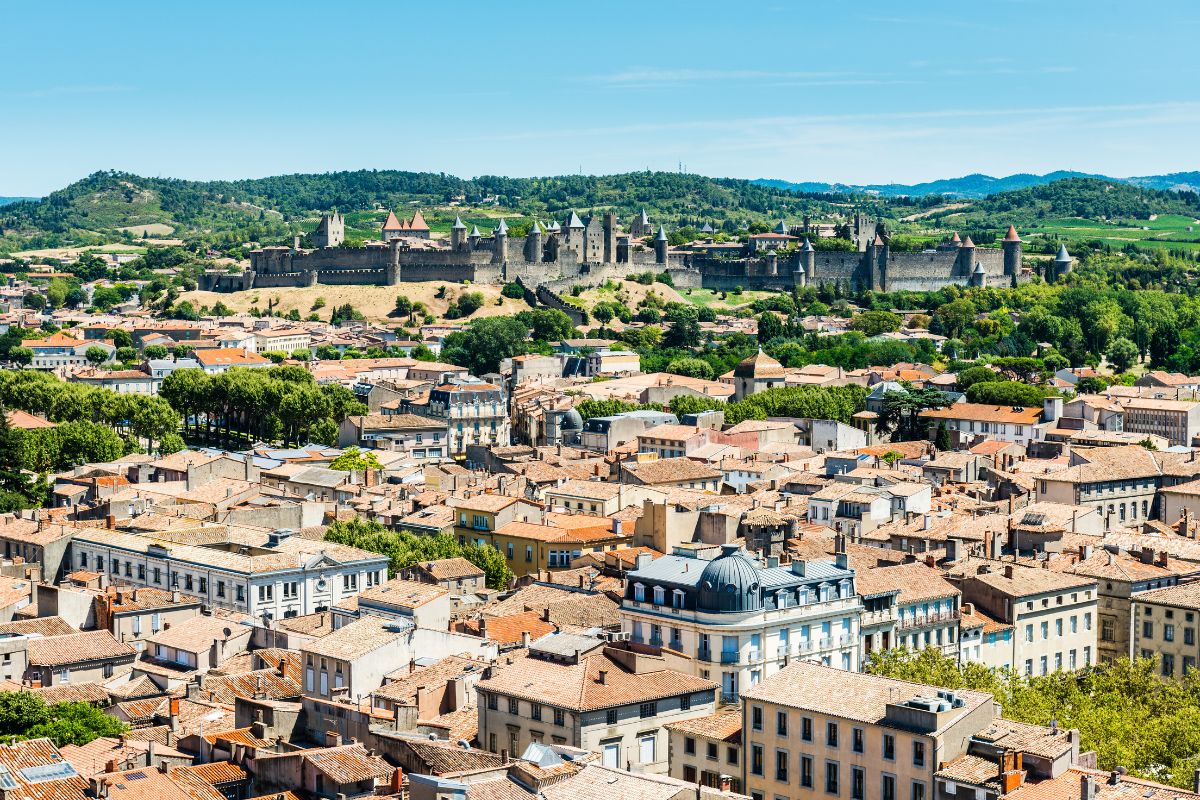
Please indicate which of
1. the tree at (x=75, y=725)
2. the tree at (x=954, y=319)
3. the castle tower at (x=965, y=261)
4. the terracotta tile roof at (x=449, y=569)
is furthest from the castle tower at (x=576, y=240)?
the tree at (x=75, y=725)

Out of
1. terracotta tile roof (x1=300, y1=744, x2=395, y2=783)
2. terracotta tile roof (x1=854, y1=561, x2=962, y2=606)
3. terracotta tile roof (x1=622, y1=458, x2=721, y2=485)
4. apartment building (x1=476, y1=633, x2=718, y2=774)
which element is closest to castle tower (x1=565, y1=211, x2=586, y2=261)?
terracotta tile roof (x1=622, y1=458, x2=721, y2=485)

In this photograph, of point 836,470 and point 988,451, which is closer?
point 836,470

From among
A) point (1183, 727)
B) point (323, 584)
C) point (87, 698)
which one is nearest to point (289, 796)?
point (87, 698)

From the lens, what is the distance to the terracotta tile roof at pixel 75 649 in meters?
39.1

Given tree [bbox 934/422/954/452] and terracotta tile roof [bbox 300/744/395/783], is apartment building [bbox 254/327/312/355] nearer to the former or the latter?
tree [bbox 934/422/954/452]

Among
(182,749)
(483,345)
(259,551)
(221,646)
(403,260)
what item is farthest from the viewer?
Answer: (403,260)

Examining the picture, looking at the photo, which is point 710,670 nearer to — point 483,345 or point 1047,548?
point 1047,548

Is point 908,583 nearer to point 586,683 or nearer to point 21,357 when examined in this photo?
point 586,683

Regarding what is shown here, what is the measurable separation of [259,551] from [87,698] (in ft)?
47.6

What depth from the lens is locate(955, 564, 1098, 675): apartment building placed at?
45.2 m

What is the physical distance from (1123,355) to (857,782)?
9810 centimetres

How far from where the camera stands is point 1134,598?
47.4 m

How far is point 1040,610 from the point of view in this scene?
45.7 meters

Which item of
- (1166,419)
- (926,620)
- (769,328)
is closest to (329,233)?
(769,328)
